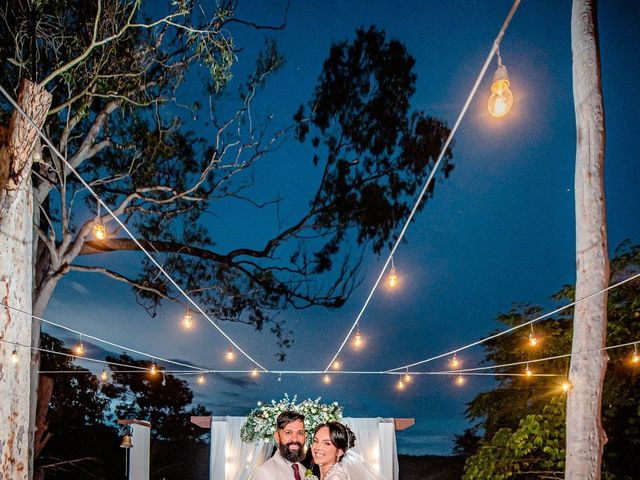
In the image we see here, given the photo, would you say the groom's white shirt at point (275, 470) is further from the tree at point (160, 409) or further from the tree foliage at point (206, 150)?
the tree at point (160, 409)

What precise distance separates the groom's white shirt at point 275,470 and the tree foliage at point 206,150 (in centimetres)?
300

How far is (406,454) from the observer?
1622 cm

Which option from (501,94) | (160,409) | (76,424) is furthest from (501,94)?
(160,409)

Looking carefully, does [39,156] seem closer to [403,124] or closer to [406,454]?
[403,124]

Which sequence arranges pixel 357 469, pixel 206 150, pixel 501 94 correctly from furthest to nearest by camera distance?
1. pixel 206 150
2. pixel 357 469
3. pixel 501 94

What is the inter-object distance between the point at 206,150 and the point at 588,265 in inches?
203

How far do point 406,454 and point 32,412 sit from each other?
13266 millimetres

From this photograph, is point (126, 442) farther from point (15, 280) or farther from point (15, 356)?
point (15, 280)

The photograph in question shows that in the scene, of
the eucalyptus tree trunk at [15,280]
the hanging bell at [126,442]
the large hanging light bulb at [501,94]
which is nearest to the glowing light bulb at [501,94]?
the large hanging light bulb at [501,94]

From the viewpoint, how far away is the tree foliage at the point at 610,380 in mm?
6277

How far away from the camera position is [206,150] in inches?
291

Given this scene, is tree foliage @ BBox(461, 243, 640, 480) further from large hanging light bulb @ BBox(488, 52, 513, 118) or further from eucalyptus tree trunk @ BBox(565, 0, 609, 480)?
large hanging light bulb @ BBox(488, 52, 513, 118)

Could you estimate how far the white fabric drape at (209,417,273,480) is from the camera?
7430 millimetres

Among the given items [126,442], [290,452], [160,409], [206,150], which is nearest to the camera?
[290,452]
